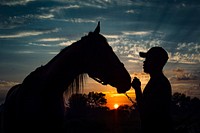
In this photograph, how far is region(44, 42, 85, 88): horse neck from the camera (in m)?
4.37

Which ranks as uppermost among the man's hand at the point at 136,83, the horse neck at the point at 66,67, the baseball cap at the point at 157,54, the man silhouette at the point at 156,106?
the baseball cap at the point at 157,54

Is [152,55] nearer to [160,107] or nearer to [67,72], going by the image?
[160,107]

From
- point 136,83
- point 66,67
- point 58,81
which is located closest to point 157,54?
point 136,83

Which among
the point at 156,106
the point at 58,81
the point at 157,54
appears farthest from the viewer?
the point at 157,54

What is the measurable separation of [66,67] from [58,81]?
0.27 meters

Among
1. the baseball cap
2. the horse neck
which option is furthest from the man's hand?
the horse neck

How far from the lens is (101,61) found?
457 centimetres

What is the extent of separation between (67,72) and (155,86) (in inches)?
59.5

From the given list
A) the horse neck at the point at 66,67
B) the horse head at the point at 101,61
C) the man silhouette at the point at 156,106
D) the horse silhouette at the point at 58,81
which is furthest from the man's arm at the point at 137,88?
the horse neck at the point at 66,67

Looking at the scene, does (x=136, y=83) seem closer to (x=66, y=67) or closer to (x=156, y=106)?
(x=156, y=106)

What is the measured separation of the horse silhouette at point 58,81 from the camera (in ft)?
14.1

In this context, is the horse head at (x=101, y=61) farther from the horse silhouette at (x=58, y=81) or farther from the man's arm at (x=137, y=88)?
the man's arm at (x=137, y=88)

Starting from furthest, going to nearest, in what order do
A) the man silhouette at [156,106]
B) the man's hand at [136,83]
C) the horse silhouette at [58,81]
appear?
the man's hand at [136,83] < the man silhouette at [156,106] < the horse silhouette at [58,81]

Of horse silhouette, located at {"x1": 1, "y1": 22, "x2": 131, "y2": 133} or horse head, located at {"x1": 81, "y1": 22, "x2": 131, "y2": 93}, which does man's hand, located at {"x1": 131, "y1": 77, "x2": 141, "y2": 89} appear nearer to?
horse silhouette, located at {"x1": 1, "y1": 22, "x2": 131, "y2": 133}
